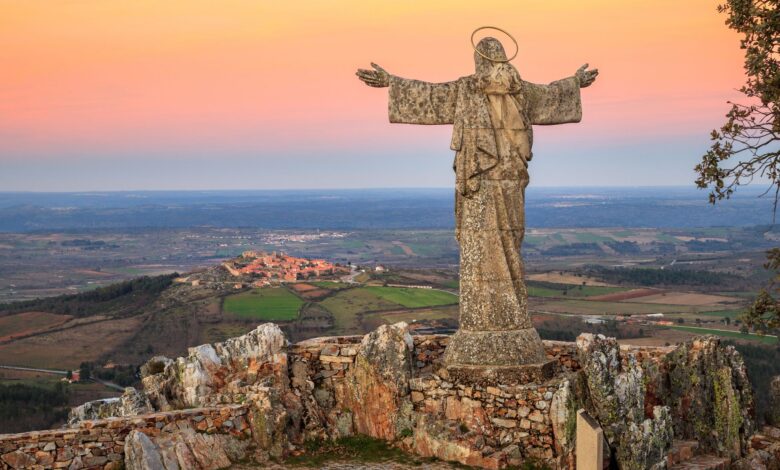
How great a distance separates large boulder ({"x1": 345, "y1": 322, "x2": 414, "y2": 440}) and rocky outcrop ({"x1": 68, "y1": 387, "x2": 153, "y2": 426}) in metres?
3.79

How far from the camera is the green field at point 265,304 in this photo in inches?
2479

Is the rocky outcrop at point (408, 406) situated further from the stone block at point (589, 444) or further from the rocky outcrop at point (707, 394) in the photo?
the stone block at point (589, 444)

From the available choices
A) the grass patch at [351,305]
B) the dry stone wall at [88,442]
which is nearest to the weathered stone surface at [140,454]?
the dry stone wall at [88,442]

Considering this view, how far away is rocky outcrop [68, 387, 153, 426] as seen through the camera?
18359 millimetres

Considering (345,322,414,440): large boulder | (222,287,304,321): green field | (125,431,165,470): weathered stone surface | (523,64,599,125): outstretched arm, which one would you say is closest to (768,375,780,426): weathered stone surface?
(523,64,599,125): outstretched arm

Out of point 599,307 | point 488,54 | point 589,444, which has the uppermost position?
point 488,54

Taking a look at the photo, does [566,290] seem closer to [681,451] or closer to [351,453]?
[681,451]

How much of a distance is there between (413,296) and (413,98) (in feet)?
185

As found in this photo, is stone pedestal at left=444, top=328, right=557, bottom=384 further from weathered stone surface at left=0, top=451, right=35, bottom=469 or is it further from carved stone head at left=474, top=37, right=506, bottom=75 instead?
weathered stone surface at left=0, top=451, right=35, bottom=469

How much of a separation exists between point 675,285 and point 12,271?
97.6m

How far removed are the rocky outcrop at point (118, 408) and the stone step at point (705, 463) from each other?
30.3ft

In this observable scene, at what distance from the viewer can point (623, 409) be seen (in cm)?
1571

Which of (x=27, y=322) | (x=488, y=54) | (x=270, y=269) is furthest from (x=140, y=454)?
(x=27, y=322)

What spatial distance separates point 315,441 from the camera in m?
17.4
